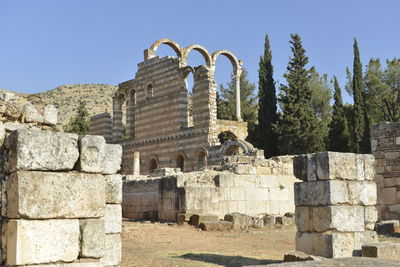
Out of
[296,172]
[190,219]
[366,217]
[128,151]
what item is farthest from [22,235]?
[128,151]

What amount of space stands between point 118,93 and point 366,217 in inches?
1117

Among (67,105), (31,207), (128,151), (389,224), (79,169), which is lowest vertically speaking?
(389,224)

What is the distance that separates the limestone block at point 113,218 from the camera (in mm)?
7266

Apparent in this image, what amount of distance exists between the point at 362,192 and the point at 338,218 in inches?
28.3

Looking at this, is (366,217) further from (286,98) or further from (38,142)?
(286,98)

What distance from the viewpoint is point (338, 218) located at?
309 inches

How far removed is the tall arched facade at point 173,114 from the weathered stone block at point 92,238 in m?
20.6

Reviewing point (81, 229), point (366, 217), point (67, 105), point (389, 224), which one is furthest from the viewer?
point (67, 105)

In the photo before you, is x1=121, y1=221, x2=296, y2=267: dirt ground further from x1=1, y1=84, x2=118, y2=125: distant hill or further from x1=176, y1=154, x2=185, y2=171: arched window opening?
x1=1, y1=84, x2=118, y2=125: distant hill

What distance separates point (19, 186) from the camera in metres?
4.68

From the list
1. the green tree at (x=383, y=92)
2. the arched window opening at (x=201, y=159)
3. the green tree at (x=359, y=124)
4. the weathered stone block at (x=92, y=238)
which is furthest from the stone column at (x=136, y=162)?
the weathered stone block at (x=92, y=238)

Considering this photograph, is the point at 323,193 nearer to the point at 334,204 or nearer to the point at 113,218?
the point at 334,204

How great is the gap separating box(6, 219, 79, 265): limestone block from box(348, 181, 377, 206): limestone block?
4927 millimetres

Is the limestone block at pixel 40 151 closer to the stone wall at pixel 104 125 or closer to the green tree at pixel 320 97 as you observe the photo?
the stone wall at pixel 104 125
